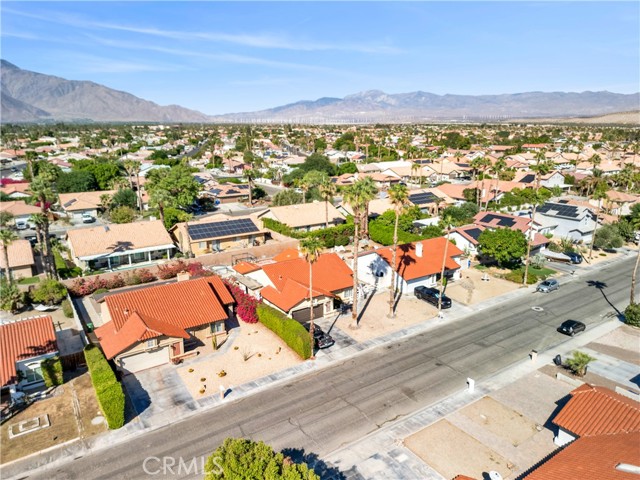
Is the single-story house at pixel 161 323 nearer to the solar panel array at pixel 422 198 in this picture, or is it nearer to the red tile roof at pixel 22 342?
the red tile roof at pixel 22 342

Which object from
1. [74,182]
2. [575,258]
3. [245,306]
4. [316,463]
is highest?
[74,182]

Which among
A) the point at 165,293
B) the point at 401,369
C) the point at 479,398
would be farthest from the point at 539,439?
the point at 165,293

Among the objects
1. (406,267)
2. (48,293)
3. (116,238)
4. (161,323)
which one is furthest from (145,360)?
(406,267)

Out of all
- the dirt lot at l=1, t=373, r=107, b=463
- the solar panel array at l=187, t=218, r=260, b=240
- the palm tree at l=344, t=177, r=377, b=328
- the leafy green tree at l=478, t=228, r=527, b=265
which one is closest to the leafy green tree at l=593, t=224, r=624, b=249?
the leafy green tree at l=478, t=228, r=527, b=265

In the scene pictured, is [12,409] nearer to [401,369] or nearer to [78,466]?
[78,466]

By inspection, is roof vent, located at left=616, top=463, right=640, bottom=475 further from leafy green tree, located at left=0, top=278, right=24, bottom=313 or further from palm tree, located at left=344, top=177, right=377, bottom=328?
leafy green tree, located at left=0, top=278, right=24, bottom=313

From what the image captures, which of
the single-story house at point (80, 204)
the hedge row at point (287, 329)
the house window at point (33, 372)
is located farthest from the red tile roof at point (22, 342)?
the single-story house at point (80, 204)

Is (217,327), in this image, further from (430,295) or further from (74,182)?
(74,182)
